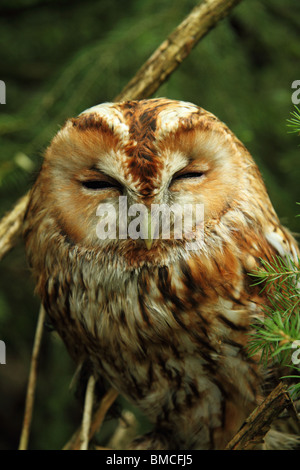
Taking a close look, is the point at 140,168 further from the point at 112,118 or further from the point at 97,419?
the point at 97,419

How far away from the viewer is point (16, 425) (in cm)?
318

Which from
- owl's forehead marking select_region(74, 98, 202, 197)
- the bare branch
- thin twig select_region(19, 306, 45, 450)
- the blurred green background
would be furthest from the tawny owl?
the blurred green background

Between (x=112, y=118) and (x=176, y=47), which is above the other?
(x=176, y=47)

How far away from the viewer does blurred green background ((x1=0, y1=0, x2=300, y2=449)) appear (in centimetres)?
206

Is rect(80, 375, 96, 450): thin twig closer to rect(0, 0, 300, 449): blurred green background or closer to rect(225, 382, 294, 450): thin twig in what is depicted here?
rect(0, 0, 300, 449): blurred green background

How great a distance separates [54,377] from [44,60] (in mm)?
1463

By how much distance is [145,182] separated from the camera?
3.85ft

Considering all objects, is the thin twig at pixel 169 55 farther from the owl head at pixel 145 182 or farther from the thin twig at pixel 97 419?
the thin twig at pixel 97 419

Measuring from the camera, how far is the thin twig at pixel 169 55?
5.39 feet

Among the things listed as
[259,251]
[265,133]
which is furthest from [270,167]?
[259,251]

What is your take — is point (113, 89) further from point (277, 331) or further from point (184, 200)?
point (277, 331)

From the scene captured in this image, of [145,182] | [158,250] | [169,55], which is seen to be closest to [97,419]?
[158,250]

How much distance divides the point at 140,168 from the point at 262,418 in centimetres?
60

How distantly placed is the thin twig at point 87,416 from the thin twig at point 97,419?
77 mm
